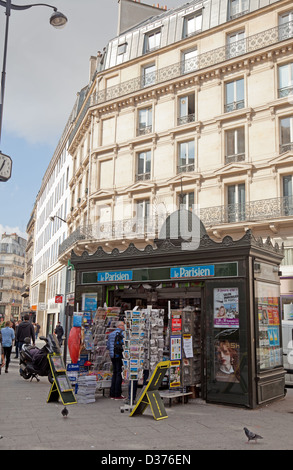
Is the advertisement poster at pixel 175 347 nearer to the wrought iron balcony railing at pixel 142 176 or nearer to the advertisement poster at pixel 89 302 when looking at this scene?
the advertisement poster at pixel 89 302

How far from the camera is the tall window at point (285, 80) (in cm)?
2172

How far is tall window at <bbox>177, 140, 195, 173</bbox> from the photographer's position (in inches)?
977

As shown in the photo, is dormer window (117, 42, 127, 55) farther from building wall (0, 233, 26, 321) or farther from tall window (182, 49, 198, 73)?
building wall (0, 233, 26, 321)

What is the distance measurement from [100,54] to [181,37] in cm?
936

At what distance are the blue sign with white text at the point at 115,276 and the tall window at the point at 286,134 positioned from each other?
13.6 metres

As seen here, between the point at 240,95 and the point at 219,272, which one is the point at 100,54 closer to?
the point at 240,95

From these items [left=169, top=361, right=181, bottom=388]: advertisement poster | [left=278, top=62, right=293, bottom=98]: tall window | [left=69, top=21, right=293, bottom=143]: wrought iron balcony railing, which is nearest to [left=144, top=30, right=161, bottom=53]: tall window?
[left=69, top=21, right=293, bottom=143]: wrought iron balcony railing

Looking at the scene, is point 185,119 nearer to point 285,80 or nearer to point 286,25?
point 285,80

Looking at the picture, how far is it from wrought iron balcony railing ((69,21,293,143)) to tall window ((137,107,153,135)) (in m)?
1.40

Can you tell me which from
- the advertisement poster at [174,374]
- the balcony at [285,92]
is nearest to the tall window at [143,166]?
the balcony at [285,92]

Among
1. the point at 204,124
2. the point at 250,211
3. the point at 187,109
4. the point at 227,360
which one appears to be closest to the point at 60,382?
the point at 227,360
